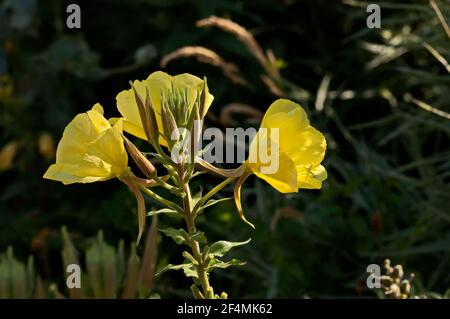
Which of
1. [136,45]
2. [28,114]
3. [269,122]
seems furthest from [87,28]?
[269,122]

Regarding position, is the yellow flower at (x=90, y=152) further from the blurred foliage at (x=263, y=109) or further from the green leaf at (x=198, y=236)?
the blurred foliage at (x=263, y=109)

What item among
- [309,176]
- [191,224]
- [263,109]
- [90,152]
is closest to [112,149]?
[90,152]

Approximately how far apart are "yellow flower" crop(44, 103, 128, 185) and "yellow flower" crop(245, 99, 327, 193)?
0.16 meters

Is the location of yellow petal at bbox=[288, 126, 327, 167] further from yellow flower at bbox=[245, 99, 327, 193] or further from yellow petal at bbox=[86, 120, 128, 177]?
yellow petal at bbox=[86, 120, 128, 177]

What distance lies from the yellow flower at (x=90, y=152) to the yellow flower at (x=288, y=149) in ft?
0.51

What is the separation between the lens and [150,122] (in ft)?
3.16

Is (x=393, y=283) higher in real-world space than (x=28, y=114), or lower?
lower

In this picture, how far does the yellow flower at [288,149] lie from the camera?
0.99 metres

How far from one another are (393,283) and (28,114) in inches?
64.6

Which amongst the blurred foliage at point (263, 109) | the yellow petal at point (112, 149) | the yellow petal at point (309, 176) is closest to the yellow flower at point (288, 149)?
the yellow petal at point (309, 176)

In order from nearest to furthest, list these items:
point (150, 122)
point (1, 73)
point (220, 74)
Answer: point (150, 122)
point (1, 73)
point (220, 74)

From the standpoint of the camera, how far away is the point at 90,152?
1003 millimetres

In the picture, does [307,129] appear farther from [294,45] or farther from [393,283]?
[294,45]

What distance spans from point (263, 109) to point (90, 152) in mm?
1903
